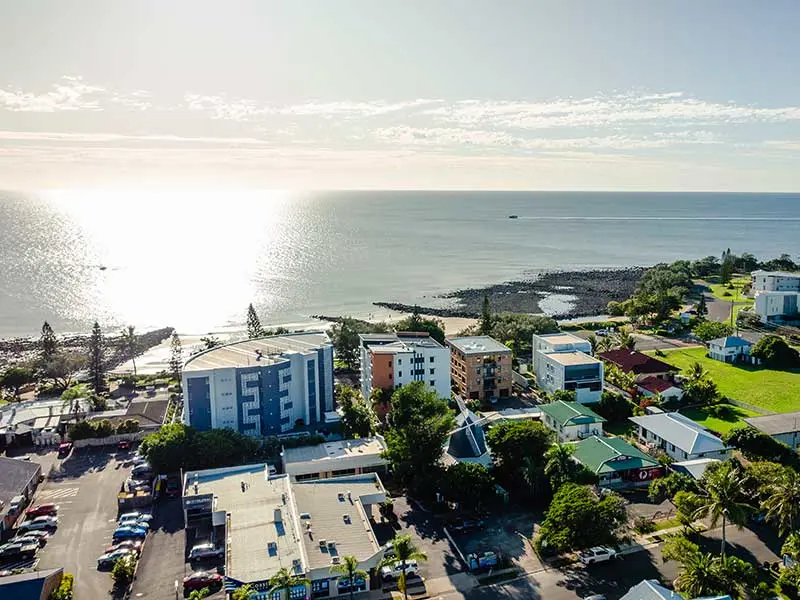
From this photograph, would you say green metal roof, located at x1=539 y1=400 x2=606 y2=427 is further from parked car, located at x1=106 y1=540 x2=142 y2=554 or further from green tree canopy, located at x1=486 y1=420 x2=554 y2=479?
parked car, located at x1=106 y1=540 x2=142 y2=554

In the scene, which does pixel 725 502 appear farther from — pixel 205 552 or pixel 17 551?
pixel 17 551

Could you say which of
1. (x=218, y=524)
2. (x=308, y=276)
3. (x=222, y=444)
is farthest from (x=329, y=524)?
(x=308, y=276)

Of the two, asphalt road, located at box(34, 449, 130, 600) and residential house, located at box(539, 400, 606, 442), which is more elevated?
residential house, located at box(539, 400, 606, 442)

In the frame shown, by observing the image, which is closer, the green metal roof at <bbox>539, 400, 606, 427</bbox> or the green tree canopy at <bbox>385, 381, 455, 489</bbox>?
the green tree canopy at <bbox>385, 381, 455, 489</bbox>

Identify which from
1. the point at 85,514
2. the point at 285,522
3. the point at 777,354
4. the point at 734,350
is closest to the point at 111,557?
the point at 85,514

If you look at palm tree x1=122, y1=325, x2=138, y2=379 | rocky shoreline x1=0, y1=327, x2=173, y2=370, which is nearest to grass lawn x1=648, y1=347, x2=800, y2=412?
palm tree x1=122, y1=325, x2=138, y2=379

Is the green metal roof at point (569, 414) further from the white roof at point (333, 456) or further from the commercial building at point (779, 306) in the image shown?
the commercial building at point (779, 306)
